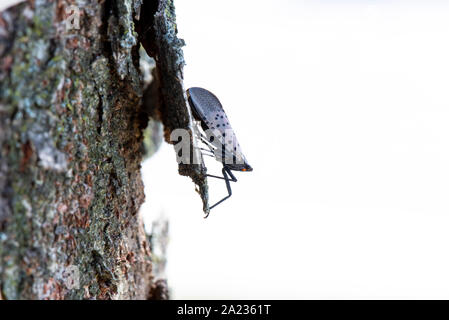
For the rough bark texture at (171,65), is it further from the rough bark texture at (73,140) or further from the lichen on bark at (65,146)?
the lichen on bark at (65,146)

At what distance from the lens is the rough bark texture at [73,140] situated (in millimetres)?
1754

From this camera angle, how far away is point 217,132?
11.0 ft

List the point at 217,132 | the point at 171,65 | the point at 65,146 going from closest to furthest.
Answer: the point at 65,146
the point at 171,65
the point at 217,132

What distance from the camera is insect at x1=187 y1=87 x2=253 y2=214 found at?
10.1ft

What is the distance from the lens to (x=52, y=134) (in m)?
1.91

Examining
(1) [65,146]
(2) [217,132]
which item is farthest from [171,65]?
(1) [65,146]

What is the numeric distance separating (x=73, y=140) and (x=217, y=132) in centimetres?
149

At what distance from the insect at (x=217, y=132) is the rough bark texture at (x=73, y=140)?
0.84 feet

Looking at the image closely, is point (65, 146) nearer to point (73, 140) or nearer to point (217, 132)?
point (73, 140)

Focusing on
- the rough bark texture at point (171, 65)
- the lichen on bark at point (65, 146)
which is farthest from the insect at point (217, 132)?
the lichen on bark at point (65, 146)

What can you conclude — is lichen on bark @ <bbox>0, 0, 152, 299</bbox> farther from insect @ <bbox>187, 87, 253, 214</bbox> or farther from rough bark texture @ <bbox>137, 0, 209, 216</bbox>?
insect @ <bbox>187, 87, 253, 214</bbox>

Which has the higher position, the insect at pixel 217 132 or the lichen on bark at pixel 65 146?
the insect at pixel 217 132
